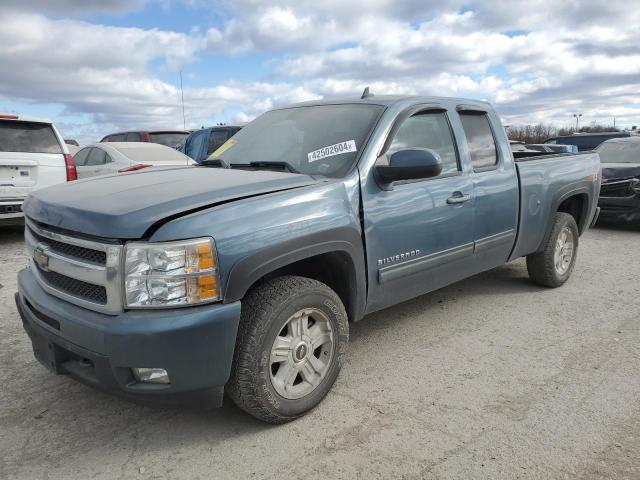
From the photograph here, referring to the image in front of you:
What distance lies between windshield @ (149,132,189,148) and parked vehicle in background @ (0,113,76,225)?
5.14 m

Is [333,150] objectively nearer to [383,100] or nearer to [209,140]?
[383,100]

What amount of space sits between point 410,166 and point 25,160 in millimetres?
5940

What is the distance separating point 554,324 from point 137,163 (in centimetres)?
724

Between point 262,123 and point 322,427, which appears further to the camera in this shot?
point 262,123

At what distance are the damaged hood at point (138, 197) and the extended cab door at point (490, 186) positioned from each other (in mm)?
A: 1646

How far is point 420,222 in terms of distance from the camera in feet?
11.6

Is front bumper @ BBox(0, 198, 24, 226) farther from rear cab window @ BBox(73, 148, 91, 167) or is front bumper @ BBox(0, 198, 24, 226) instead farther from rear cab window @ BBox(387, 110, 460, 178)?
rear cab window @ BBox(387, 110, 460, 178)

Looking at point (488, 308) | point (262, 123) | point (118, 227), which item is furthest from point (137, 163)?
point (118, 227)

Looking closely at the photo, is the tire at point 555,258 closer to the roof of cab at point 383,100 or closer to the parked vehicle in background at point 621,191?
the roof of cab at point 383,100

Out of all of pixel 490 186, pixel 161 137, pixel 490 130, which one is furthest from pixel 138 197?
pixel 161 137

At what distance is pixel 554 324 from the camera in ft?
14.4

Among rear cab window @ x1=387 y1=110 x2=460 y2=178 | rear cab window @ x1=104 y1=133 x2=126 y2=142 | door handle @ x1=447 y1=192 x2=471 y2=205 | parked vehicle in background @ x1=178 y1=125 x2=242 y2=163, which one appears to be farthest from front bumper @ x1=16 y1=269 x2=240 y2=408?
rear cab window @ x1=104 y1=133 x2=126 y2=142

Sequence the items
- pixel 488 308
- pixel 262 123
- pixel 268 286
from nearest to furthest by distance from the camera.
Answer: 1. pixel 268 286
2. pixel 262 123
3. pixel 488 308

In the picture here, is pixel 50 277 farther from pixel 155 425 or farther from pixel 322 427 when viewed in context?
pixel 322 427
